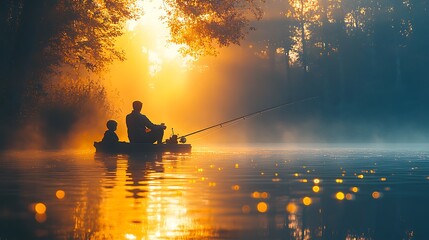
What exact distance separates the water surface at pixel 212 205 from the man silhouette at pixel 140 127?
43.4 feet

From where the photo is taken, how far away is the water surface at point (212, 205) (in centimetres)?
1066

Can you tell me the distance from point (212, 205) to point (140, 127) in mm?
23458

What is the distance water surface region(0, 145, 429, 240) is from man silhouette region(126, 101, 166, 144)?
13.2 metres

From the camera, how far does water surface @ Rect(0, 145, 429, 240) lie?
10664mm

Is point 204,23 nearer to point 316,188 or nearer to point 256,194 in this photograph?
point 316,188

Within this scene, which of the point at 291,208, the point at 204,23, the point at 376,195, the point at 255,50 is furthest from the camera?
the point at 255,50

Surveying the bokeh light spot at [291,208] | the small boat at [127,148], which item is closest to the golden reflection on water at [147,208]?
the bokeh light spot at [291,208]

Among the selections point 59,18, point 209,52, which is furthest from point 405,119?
point 59,18

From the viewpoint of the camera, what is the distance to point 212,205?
46.0 ft

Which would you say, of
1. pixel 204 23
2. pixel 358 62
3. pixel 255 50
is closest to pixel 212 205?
pixel 204 23

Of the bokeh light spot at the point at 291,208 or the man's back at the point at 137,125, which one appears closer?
the bokeh light spot at the point at 291,208

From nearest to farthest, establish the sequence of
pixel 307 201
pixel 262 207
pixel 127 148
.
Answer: pixel 262 207 → pixel 307 201 → pixel 127 148

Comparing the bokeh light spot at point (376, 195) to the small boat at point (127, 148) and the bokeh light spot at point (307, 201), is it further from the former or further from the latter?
the small boat at point (127, 148)

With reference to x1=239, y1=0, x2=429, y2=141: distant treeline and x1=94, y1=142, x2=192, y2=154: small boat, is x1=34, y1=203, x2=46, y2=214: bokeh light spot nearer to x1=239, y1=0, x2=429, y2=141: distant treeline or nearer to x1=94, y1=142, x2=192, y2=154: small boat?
x1=94, y1=142, x2=192, y2=154: small boat
